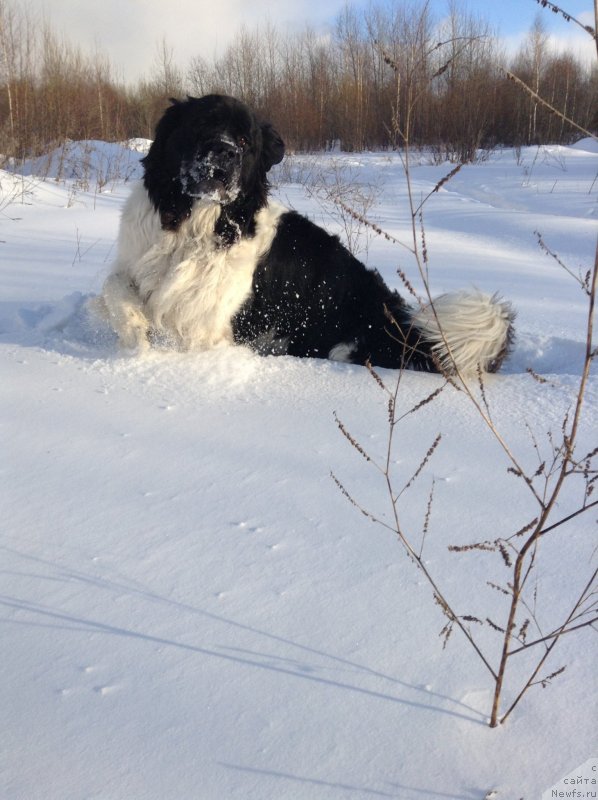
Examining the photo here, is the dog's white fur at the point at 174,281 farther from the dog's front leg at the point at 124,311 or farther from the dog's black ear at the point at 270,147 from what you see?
the dog's black ear at the point at 270,147

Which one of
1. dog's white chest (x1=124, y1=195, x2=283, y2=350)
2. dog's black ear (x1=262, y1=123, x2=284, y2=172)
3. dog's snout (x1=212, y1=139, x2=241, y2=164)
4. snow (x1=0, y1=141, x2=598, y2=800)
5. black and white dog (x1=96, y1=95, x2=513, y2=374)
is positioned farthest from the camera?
dog's black ear (x1=262, y1=123, x2=284, y2=172)

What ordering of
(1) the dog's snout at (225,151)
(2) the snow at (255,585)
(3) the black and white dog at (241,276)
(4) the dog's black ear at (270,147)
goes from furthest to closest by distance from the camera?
(4) the dog's black ear at (270,147)
(3) the black and white dog at (241,276)
(1) the dog's snout at (225,151)
(2) the snow at (255,585)

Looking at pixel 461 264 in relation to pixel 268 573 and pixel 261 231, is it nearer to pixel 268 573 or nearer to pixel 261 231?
pixel 261 231

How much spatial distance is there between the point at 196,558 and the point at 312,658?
41 centimetres

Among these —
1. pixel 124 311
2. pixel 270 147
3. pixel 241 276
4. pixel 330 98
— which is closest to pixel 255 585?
pixel 124 311

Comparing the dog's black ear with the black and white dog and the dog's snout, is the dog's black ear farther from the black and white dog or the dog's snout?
the dog's snout

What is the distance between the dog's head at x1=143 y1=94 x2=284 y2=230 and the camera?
2.91 meters

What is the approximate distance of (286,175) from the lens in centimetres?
1198

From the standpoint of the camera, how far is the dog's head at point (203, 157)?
9.54 ft

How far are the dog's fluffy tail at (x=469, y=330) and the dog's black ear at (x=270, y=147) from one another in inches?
38.2

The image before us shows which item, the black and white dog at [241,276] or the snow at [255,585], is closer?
the snow at [255,585]

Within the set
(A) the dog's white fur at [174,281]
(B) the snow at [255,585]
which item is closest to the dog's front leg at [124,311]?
(A) the dog's white fur at [174,281]

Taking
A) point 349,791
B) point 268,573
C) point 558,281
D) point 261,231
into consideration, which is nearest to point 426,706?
point 349,791

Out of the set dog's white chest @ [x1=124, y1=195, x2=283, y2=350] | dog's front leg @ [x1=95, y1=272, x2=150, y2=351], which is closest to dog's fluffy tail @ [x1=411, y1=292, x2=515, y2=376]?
dog's white chest @ [x1=124, y1=195, x2=283, y2=350]
